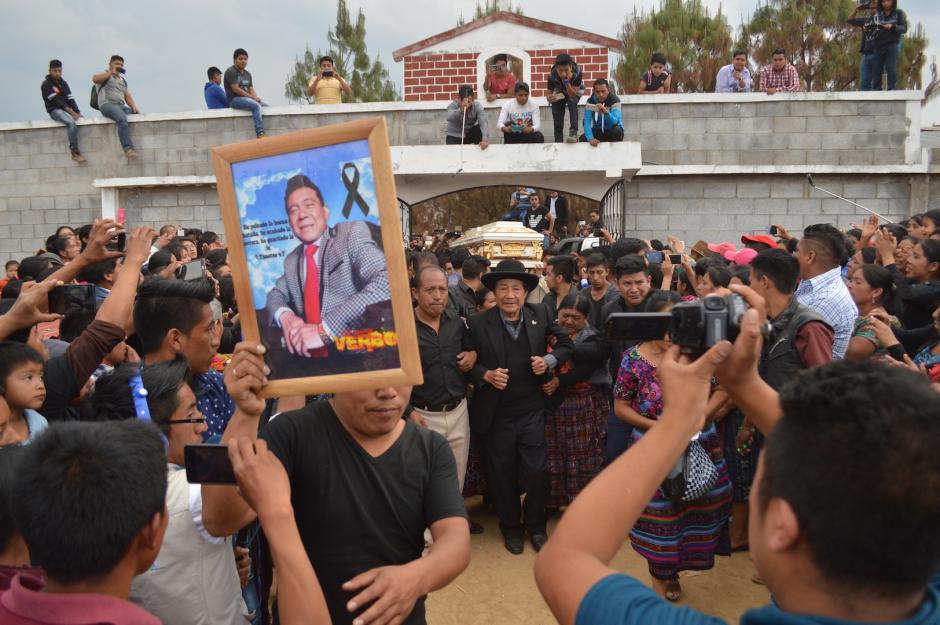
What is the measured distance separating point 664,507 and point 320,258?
2.85 metres

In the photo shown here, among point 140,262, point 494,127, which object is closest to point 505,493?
point 140,262

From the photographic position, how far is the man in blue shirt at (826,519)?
1.15 meters

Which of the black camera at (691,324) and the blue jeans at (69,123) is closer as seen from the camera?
the black camera at (691,324)

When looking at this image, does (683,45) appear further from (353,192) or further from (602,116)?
(353,192)

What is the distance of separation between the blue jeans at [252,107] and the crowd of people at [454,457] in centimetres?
769

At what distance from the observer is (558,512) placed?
5918mm

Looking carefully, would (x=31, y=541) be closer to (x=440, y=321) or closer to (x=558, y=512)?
(x=440, y=321)

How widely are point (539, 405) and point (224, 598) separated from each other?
3.40 metres

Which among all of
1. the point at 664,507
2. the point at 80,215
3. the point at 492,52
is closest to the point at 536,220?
the point at 492,52

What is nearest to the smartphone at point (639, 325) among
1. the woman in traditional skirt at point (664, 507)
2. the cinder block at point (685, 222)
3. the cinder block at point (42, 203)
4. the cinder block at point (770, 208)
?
the woman in traditional skirt at point (664, 507)

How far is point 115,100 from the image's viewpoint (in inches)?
518

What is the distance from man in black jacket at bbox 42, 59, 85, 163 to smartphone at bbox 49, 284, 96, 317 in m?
11.2

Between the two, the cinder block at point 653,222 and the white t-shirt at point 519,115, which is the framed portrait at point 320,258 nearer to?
the white t-shirt at point 519,115

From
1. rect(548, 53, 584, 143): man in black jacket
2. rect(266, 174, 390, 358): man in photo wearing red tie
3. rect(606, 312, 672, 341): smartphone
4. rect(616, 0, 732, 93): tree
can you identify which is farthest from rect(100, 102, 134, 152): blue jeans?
rect(616, 0, 732, 93): tree
